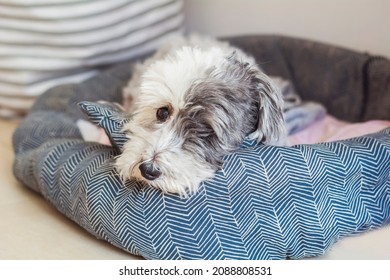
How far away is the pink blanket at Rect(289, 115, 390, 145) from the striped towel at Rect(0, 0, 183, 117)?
38.7 inches

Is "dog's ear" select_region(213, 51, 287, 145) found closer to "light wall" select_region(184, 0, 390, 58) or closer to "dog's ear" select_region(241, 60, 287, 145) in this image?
"dog's ear" select_region(241, 60, 287, 145)

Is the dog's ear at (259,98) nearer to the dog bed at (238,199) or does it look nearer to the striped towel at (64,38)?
the dog bed at (238,199)

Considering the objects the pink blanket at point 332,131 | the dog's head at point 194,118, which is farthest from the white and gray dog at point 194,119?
the pink blanket at point 332,131

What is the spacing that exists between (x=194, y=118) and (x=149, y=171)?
21 cm

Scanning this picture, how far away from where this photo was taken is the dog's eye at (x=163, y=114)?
178 cm

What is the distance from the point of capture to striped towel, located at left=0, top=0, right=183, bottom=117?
2.73 meters

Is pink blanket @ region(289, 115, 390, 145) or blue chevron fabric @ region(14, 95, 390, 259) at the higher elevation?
blue chevron fabric @ region(14, 95, 390, 259)

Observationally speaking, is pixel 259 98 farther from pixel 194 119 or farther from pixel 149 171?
pixel 149 171

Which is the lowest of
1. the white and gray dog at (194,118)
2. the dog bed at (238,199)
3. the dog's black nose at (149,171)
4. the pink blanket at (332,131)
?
the pink blanket at (332,131)

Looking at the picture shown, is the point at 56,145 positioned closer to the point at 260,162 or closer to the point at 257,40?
the point at 260,162

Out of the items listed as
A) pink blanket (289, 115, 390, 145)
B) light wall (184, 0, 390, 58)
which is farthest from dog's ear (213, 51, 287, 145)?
light wall (184, 0, 390, 58)

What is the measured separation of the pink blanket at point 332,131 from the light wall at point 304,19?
1.37ft
